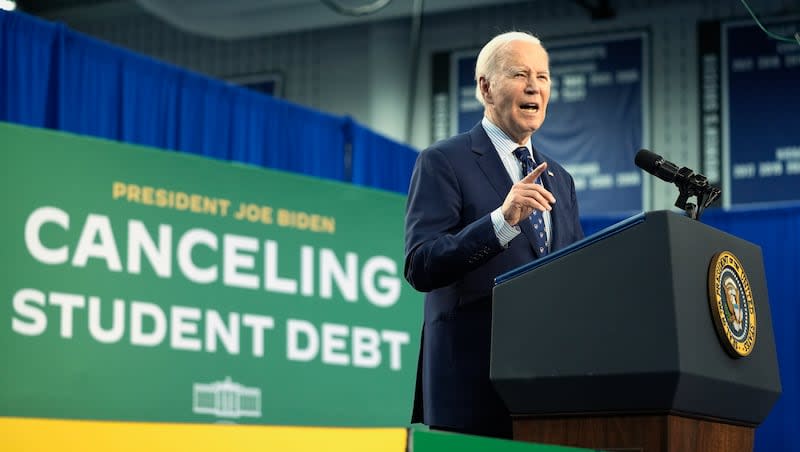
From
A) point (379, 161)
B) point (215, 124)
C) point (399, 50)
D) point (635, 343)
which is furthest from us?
point (399, 50)

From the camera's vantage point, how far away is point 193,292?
517 cm

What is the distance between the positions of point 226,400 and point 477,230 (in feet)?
12.1

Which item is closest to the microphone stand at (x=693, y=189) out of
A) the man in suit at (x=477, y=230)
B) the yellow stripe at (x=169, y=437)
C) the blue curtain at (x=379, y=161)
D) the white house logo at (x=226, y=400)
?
the man in suit at (x=477, y=230)

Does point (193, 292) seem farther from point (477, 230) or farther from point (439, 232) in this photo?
point (477, 230)

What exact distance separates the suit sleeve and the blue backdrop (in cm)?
367

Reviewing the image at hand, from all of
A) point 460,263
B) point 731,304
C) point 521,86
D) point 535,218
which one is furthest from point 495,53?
point 731,304

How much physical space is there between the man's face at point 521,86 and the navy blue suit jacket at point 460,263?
7cm

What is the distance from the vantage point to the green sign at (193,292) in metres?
4.61

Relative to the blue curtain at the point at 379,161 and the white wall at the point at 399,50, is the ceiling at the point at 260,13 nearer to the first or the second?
the white wall at the point at 399,50

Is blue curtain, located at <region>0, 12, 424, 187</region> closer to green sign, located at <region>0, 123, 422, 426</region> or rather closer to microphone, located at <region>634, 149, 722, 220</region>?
green sign, located at <region>0, 123, 422, 426</region>

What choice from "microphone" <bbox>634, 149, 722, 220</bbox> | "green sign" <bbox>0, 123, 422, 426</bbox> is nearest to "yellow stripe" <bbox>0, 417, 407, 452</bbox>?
"green sign" <bbox>0, 123, 422, 426</bbox>

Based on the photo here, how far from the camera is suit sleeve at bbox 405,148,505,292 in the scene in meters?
1.75

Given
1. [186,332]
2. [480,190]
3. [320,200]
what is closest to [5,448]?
[186,332]

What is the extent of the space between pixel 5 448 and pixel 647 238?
10.4ft
